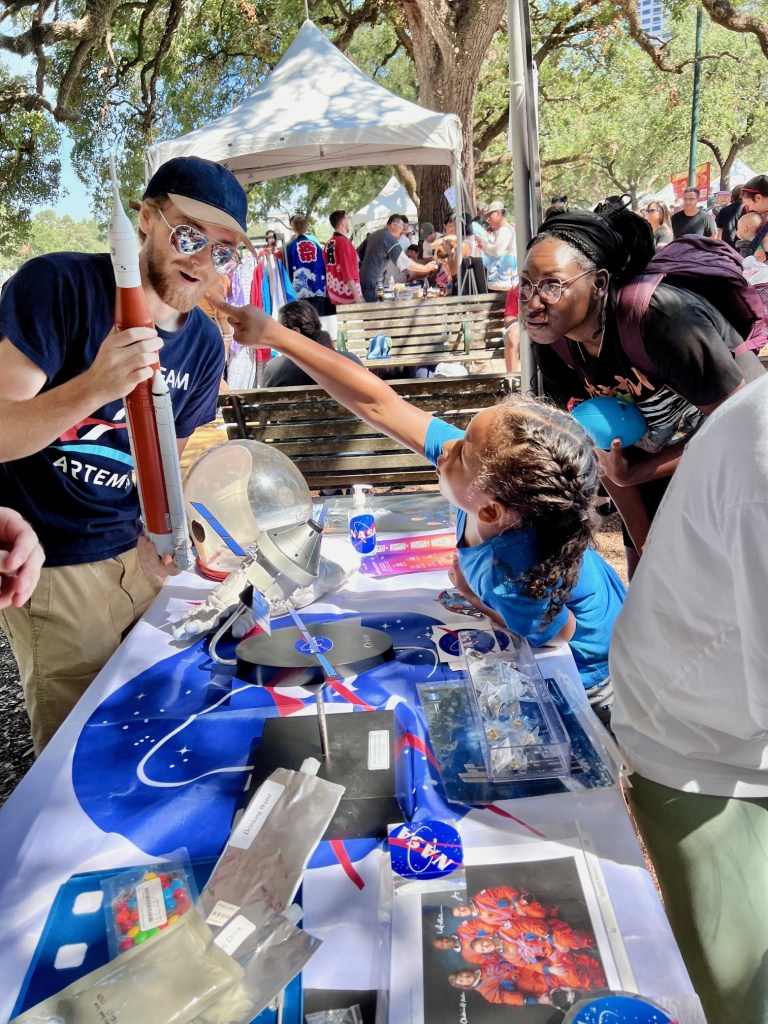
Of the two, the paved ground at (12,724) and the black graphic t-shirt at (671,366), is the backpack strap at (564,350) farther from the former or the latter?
the paved ground at (12,724)

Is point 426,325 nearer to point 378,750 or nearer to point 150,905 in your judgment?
point 378,750

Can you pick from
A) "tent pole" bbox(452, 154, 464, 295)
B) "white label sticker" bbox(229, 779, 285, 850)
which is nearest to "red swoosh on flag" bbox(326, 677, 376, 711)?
"white label sticker" bbox(229, 779, 285, 850)

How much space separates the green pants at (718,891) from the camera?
123 cm

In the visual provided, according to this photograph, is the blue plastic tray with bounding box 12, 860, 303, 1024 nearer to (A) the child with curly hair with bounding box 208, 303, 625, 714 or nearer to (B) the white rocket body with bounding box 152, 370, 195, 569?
(B) the white rocket body with bounding box 152, 370, 195, 569

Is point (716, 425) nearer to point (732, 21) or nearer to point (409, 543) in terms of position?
point (409, 543)

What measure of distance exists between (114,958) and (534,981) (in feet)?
1.64

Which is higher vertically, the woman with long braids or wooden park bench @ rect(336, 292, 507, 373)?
the woman with long braids

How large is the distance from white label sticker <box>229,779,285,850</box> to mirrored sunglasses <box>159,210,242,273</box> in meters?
1.15

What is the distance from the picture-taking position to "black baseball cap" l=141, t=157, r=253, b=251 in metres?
1.68

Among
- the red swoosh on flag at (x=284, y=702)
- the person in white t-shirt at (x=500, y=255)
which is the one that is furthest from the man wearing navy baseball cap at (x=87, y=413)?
the person in white t-shirt at (x=500, y=255)

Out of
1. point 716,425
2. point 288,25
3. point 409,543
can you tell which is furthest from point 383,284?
point 716,425

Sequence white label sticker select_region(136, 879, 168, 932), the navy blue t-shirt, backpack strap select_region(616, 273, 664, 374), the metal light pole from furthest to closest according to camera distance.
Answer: the metal light pole
backpack strap select_region(616, 273, 664, 374)
the navy blue t-shirt
white label sticker select_region(136, 879, 168, 932)

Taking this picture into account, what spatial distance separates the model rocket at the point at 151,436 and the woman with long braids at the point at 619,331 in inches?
52.1

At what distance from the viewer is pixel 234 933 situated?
0.92 meters
